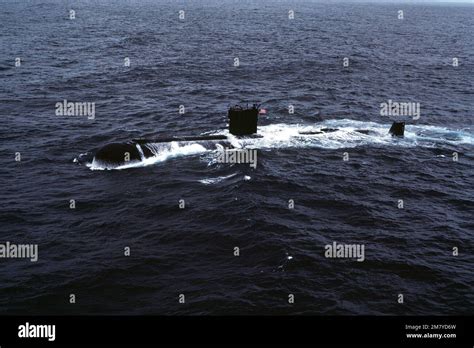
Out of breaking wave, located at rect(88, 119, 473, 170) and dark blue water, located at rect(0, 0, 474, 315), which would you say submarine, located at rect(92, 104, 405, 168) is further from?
dark blue water, located at rect(0, 0, 474, 315)

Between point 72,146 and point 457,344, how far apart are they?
41.6m

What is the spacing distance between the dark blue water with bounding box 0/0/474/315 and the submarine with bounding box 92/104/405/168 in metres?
1.38

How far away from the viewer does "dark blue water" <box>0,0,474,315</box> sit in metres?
25.9

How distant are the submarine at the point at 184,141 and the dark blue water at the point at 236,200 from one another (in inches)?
54.3

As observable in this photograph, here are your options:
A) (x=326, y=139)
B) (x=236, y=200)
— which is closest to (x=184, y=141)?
(x=236, y=200)

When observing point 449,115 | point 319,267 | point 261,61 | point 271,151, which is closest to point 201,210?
point 319,267

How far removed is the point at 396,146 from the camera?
4991cm

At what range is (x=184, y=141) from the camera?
47.2m

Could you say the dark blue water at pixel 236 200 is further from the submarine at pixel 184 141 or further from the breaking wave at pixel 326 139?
the submarine at pixel 184 141

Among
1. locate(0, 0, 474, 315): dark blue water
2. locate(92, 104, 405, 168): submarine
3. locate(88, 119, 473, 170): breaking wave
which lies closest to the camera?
locate(0, 0, 474, 315): dark blue water

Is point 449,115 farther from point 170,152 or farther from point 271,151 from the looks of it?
point 170,152

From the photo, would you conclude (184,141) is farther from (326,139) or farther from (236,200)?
(326,139)

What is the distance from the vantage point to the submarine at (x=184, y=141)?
140ft

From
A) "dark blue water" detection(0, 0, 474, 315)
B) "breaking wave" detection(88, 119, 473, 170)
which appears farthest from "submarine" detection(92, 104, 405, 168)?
"dark blue water" detection(0, 0, 474, 315)
